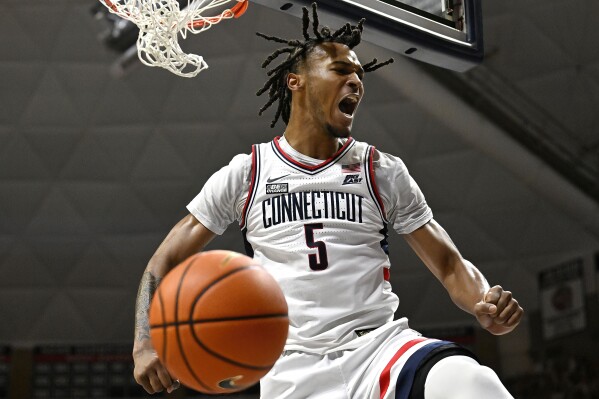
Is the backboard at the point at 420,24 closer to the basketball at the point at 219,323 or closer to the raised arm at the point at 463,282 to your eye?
the raised arm at the point at 463,282

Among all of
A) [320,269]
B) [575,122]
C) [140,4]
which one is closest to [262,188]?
[320,269]

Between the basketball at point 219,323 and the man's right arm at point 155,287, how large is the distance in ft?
1.01

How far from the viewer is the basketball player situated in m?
3.32

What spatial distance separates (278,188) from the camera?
3.80m

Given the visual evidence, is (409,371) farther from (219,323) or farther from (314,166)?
(314,166)

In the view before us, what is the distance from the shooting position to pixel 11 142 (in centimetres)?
1251

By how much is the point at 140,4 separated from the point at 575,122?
27.5 feet

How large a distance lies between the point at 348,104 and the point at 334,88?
0.32 ft

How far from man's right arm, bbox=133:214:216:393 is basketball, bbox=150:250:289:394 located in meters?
0.31

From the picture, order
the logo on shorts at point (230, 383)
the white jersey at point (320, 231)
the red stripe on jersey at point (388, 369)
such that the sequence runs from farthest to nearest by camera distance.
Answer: the white jersey at point (320, 231) → the red stripe on jersey at point (388, 369) → the logo on shorts at point (230, 383)

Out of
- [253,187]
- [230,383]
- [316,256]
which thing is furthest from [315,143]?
[230,383]

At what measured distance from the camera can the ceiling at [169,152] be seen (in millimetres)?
11641

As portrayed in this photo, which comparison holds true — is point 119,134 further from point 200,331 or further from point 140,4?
point 200,331

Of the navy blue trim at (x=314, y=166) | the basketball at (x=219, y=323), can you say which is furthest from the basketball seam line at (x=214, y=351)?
the navy blue trim at (x=314, y=166)
